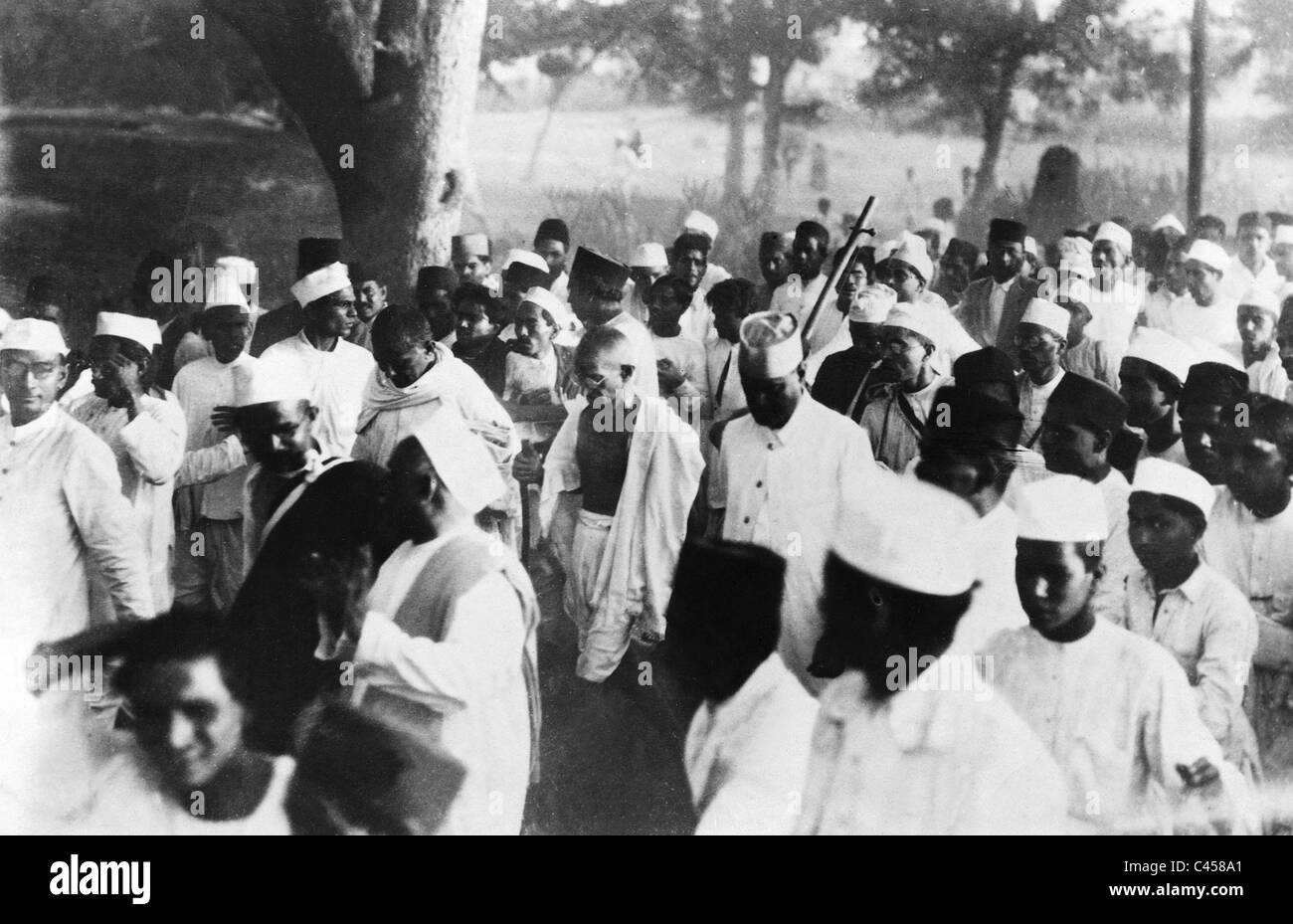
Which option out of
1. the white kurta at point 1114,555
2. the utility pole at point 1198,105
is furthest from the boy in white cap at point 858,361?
the utility pole at point 1198,105

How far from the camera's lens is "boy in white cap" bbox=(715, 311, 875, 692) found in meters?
7.12

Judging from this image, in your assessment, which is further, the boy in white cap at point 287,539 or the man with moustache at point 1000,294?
the man with moustache at point 1000,294

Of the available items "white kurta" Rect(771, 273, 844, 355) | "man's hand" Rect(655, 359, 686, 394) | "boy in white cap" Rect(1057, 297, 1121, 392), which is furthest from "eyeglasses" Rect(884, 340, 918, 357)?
"man's hand" Rect(655, 359, 686, 394)

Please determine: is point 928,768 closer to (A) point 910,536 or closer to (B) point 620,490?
(A) point 910,536

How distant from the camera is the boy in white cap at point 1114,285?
7523 millimetres

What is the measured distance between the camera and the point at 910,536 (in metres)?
7.14

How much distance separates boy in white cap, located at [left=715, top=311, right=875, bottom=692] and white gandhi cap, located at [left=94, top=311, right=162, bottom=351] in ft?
9.09

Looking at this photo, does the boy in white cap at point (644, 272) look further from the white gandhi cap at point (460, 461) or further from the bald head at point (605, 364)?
the white gandhi cap at point (460, 461)

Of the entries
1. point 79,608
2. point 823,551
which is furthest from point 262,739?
point 823,551

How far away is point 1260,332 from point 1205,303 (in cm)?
30

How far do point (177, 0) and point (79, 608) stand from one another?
9.71ft

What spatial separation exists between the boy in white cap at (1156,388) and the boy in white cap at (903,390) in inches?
38.4

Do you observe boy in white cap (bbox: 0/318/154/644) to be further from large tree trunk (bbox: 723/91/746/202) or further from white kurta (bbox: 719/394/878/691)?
large tree trunk (bbox: 723/91/746/202)

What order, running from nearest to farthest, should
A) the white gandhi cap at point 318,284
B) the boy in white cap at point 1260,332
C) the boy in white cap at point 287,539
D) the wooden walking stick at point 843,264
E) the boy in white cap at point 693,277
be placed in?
the boy in white cap at point 287,539 → the white gandhi cap at point 318,284 → the wooden walking stick at point 843,264 → the boy in white cap at point 693,277 → the boy in white cap at point 1260,332
